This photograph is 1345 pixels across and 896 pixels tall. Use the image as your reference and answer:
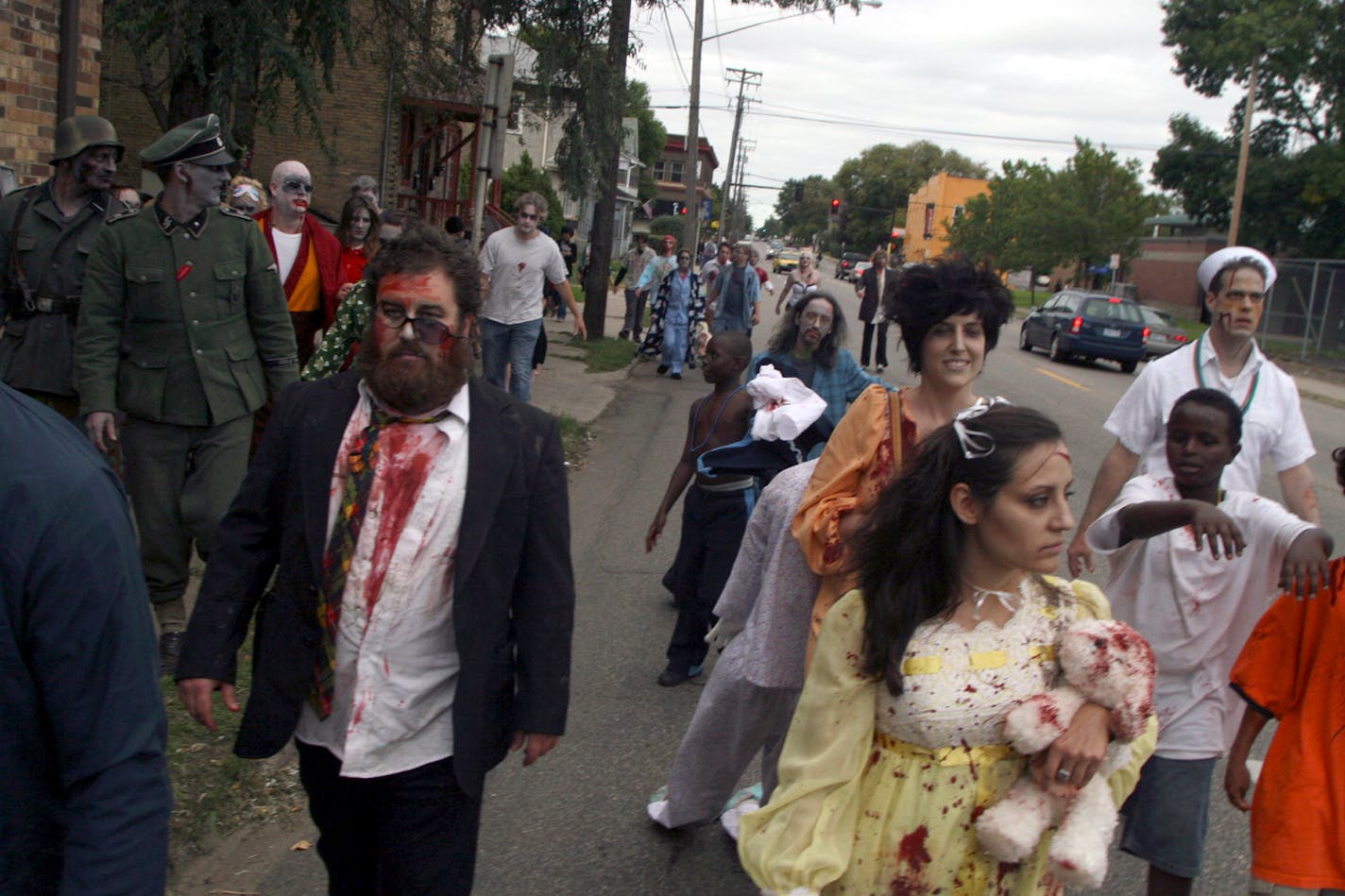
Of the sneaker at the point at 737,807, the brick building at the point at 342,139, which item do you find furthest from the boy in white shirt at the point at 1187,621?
the brick building at the point at 342,139

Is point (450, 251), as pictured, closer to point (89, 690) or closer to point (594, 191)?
point (89, 690)

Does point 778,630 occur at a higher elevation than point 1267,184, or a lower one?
lower

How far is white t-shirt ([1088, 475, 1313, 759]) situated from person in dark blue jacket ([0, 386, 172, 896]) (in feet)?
8.25

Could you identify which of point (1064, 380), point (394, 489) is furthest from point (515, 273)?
point (1064, 380)

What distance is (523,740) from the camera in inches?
112

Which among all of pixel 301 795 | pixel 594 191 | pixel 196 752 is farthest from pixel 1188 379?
pixel 594 191

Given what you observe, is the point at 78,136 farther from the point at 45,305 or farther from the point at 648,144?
the point at 648,144

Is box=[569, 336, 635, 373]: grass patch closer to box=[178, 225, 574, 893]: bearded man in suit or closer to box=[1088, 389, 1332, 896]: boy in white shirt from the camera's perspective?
box=[1088, 389, 1332, 896]: boy in white shirt

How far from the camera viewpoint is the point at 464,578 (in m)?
2.66

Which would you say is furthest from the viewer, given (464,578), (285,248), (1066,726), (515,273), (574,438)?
(574,438)

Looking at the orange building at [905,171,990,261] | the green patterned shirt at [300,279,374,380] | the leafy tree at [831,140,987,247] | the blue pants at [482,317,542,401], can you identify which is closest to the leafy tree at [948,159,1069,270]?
the orange building at [905,171,990,261]

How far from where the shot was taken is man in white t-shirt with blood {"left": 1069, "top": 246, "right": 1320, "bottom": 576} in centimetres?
421

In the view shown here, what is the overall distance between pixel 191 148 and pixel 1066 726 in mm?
3945

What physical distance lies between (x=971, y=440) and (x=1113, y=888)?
2.22 meters
